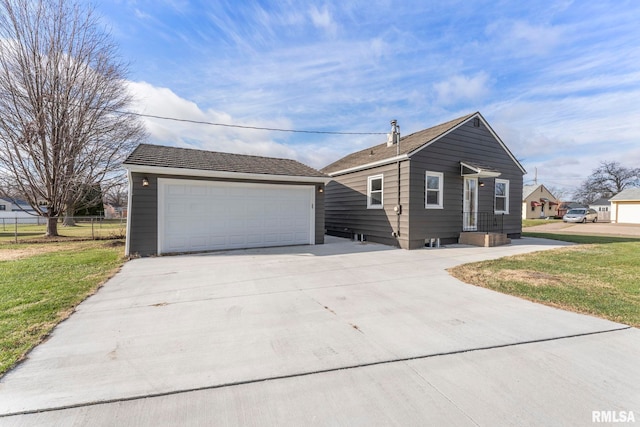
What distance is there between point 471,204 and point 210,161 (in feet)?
31.9

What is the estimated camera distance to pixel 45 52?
40.8 feet

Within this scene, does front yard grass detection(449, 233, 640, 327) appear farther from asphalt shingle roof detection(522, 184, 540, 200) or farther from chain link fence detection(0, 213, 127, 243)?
asphalt shingle roof detection(522, 184, 540, 200)

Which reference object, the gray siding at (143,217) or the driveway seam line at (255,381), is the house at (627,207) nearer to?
the driveway seam line at (255,381)

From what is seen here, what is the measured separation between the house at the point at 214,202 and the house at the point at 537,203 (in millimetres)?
37357

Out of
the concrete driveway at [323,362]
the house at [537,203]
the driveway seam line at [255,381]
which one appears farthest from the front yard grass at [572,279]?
the house at [537,203]

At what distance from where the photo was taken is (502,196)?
1174 cm

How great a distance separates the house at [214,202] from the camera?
8.02 meters

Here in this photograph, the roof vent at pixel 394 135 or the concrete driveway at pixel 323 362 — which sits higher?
the roof vent at pixel 394 135

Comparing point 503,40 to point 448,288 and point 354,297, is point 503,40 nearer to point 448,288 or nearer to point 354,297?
point 448,288

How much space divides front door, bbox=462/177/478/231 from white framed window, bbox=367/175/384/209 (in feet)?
10.6

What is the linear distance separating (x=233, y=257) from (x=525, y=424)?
7.17 meters

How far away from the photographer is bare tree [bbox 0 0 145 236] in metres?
12.1

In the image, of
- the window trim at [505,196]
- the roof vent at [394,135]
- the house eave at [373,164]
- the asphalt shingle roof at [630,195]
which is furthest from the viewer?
the asphalt shingle roof at [630,195]
